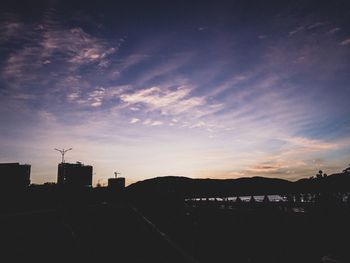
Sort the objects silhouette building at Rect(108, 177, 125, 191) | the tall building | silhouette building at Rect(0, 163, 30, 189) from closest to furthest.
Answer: silhouette building at Rect(0, 163, 30, 189)
the tall building
silhouette building at Rect(108, 177, 125, 191)

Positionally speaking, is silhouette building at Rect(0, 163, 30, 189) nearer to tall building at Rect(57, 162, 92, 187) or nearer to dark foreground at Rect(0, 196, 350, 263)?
tall building at Rect(57, 162, 92, 187)

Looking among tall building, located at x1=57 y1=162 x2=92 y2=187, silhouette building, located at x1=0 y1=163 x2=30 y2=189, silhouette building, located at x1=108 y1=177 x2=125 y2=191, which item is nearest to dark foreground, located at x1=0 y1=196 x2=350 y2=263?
silhouette building, located at x1=0 y1=163 x2=30 y2=189

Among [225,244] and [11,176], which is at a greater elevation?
[11,176]

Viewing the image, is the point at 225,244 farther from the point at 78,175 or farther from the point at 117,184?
the point at 117,184

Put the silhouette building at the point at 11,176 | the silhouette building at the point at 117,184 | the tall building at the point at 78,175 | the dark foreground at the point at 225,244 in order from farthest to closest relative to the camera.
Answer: the silhouette building at the point at 117,184 → the tall building at the point at 78,175 → the silhouette building at the point at 11,176 → the dark foreground at the point at 225,244

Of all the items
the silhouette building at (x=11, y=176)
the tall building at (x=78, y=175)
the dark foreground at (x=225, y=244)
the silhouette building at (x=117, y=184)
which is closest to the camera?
the dark foreground at (x=225, y=244)

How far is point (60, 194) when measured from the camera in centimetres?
6725

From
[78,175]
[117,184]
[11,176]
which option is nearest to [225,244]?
[11,176]

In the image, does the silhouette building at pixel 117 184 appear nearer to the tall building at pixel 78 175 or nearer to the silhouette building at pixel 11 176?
the tall building at pixel 78 175

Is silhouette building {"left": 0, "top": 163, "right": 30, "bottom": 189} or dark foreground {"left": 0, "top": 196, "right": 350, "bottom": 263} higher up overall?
silhouette building {"left": 0, "top": 163, "right": 30, "bottom": 189}

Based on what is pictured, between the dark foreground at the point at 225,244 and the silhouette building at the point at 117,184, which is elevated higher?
the silhouette building at the point at 117,184

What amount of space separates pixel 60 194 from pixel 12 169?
38.0ft

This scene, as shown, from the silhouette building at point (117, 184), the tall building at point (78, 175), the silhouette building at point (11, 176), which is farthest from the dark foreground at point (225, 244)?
the silhouette building at point (117, 184)

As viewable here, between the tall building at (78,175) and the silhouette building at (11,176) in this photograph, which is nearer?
the silhouette building at (11,176)
